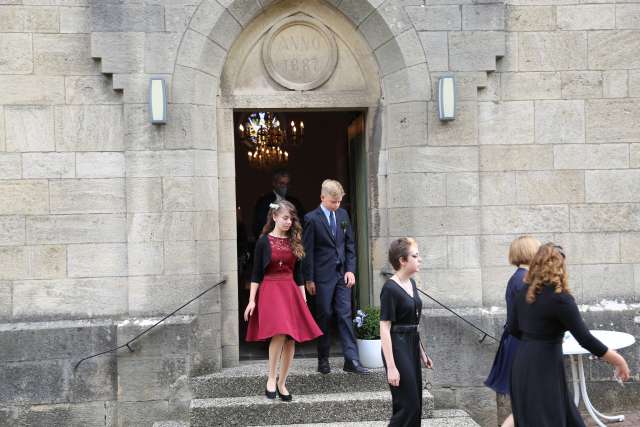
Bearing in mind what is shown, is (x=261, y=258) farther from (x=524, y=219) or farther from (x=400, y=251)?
(x=524, y=219)

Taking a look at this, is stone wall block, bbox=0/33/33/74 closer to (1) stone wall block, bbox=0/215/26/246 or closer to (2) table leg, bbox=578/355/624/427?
(1) stone wall block, bbox=0/215/26/246

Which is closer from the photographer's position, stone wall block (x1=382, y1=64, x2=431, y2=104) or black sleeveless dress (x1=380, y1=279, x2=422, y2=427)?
black sleeveless dress (x1=380, y1=279, x2=422, y2=427)

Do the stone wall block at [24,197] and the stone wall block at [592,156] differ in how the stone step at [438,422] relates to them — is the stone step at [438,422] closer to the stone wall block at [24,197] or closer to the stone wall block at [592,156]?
the stone wall block at [592,156]

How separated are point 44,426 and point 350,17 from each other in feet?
16.6

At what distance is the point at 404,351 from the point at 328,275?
2199mm

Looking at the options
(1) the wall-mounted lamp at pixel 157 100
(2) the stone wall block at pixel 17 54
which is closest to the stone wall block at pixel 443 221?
(1) the wall-mounted lamp at pixel 157 100

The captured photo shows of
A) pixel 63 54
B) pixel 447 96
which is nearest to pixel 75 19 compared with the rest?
pixel 63 54

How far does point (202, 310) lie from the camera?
7.99 metres

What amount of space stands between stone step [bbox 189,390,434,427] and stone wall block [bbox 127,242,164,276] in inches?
52.5

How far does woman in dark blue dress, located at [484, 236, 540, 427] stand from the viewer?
6.05m

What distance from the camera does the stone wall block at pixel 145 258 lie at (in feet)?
25.6

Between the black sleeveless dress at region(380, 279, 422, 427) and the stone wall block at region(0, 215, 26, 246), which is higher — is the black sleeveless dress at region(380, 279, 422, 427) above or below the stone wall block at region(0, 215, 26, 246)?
below

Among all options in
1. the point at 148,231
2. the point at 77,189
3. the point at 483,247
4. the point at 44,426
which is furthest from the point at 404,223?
the point at 44,426

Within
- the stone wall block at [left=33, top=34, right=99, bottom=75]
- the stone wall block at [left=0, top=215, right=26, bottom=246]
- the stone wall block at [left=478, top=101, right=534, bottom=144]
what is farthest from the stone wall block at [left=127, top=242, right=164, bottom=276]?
the stone wall block at [left=478, top=101, right=534, bottom=144]
